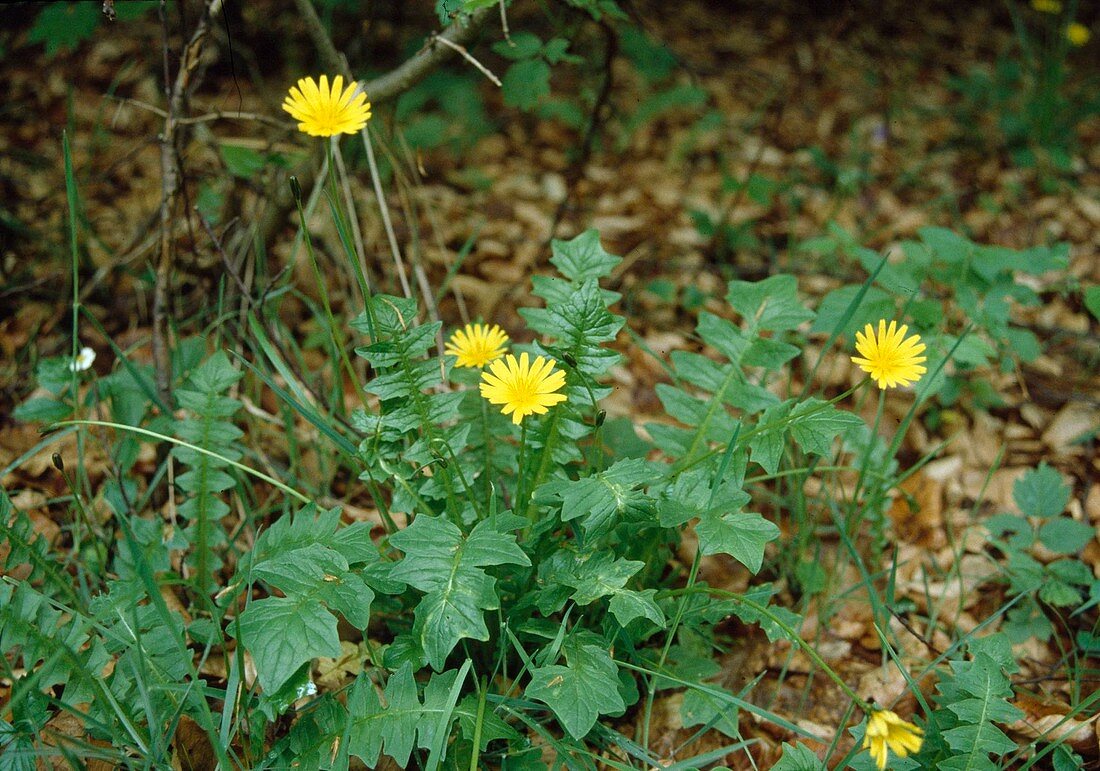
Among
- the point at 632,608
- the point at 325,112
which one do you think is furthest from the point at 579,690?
the point at 325,112

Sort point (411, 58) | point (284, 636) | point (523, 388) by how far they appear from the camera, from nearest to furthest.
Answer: point (284, 636) < point (523, 388) < point (411, 58)

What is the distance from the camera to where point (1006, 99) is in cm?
359

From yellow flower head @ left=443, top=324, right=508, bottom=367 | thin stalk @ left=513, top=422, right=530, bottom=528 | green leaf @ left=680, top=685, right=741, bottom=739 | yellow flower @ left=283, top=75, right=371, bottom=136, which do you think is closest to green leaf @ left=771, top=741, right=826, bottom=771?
green leaf @ left=680, top=685, right=741, bottom=739

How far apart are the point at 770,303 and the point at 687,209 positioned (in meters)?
1.31

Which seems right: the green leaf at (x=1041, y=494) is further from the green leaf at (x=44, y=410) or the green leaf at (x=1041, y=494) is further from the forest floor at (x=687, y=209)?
the green leaf at (x=44, y=410)

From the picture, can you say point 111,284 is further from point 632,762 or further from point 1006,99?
point 1006,99

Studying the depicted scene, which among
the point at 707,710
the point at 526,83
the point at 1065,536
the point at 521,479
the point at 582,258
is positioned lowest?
the point at 707,710

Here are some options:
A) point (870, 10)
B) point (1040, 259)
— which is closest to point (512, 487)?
point (1040, 259)

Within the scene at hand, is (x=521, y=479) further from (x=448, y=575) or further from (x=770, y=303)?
(x=770, y=303)

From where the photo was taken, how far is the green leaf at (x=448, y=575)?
1.32 metres

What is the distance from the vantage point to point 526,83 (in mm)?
2246

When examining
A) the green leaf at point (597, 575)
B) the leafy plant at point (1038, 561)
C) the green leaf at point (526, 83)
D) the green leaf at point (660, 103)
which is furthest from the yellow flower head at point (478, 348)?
the green leaf at point (660, 103)

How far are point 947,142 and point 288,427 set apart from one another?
2805 millimetres

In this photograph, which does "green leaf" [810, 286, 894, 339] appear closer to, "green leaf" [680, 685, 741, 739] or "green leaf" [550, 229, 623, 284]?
"green leaf" [550, 229, 623, 284]
